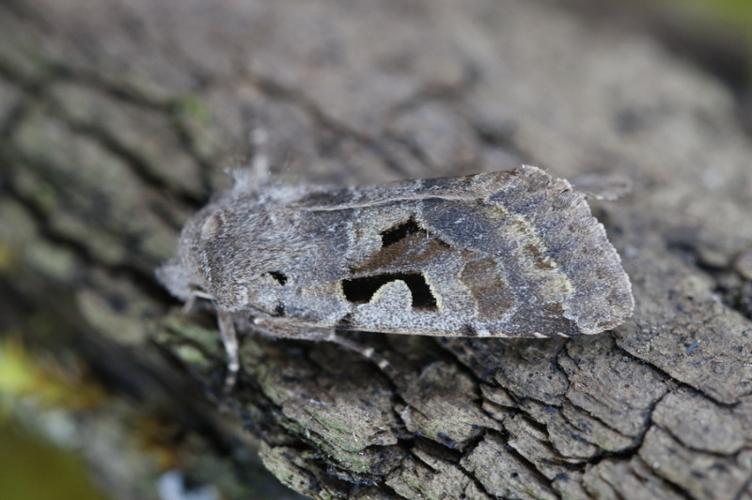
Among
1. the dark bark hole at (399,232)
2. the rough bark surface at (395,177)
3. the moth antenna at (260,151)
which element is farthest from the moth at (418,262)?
the moth antenna at (260,151)

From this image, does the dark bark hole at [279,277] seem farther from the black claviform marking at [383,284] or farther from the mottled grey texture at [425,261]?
the black claviform marking at [383,284]

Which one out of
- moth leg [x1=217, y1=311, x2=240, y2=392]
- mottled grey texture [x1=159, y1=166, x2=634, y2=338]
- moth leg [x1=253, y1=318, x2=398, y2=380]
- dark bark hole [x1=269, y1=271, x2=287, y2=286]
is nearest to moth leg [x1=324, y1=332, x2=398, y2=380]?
moth leg [x1=253, y1=318, x2=398, y2=380]

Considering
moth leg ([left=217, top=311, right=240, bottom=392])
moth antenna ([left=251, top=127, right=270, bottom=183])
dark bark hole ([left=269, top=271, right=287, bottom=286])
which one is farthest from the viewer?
moth antenna ([left=251, top=127, right=270, bottom=183])

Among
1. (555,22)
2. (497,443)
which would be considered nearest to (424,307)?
(497,443)

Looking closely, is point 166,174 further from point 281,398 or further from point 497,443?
point 497,443

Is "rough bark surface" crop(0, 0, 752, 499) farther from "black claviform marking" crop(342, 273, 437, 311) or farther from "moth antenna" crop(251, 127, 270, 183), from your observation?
"black claviform marking" crop(342, 273, 437, 311)

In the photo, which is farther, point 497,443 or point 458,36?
point 458,36
